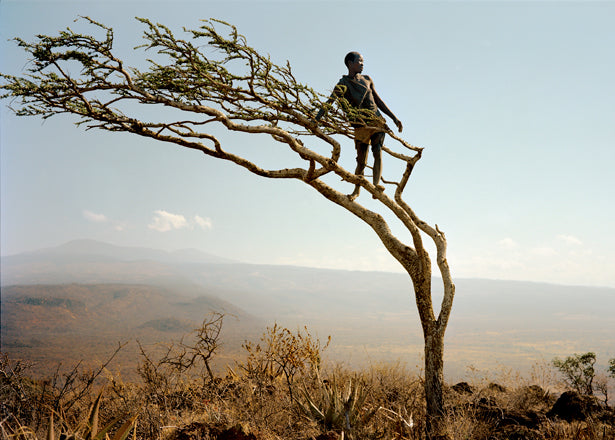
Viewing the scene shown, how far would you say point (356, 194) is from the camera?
5.72 metres

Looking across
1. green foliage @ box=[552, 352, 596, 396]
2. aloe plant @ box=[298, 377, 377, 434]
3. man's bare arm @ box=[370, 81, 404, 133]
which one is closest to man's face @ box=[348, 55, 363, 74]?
man's bare arm @ box=[370, 81, 404, 133]

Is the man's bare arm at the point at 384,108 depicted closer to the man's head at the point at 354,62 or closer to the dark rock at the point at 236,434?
the man's head at the point at 354,62

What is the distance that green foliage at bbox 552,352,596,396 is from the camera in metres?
7.23

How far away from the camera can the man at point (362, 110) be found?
16.1 ft

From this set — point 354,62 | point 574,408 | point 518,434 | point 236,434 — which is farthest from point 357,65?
point 574,408

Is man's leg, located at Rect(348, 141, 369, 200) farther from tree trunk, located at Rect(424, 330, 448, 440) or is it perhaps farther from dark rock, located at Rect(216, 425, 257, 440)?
dark rock, located at Rect(216, 425, 257, 440)

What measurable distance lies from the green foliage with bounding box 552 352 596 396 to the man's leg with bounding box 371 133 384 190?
620 cm

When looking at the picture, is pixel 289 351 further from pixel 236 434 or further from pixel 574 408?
pixel 574 408

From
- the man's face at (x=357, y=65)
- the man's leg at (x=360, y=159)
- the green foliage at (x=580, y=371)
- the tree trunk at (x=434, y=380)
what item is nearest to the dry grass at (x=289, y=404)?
the tree trunk at (x=434, y=380)

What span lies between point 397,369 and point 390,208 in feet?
11.7

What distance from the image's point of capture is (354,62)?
17.1 feet

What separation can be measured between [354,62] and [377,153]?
1.40m

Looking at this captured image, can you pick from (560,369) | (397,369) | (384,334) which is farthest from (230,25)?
(384,334)

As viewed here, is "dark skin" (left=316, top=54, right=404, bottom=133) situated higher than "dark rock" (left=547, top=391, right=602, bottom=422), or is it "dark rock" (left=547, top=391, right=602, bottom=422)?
"dark skin" (left=316, top=54, right=404, bottom=133)
